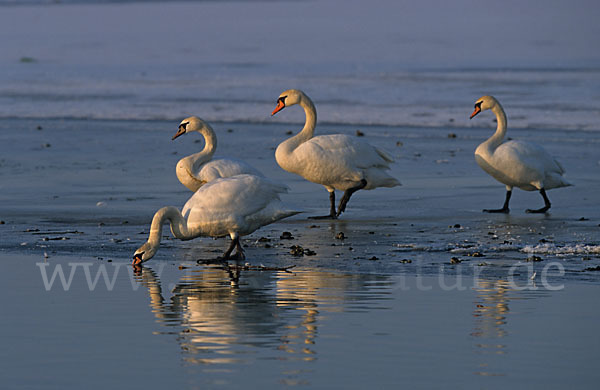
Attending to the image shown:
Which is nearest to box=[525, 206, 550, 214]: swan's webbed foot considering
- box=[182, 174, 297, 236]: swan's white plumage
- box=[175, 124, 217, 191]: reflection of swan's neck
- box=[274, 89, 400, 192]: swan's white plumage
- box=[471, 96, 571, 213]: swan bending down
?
box=[471, 96, 571, 213]: swan bending down

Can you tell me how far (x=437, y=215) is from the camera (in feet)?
40.3

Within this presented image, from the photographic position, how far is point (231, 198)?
382 inches

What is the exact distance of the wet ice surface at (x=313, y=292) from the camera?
600 centimetres

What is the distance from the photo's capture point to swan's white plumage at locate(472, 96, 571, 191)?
1315 centimetres

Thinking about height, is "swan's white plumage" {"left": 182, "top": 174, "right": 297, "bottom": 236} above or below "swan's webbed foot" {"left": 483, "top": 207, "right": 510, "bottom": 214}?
above

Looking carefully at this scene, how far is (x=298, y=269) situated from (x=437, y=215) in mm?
3520

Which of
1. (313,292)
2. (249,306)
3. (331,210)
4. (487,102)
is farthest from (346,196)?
(249,306)

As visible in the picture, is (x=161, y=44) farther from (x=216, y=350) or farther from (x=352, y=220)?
(x=216, y=350)

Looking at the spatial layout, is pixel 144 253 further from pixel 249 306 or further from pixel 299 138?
pixel 299 138

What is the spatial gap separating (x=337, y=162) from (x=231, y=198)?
329 cm

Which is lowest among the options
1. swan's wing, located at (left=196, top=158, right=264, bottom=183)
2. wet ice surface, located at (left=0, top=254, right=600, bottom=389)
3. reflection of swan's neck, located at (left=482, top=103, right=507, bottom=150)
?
wet ice surface, located at (left=0, top=254, right=600, bottom=389)

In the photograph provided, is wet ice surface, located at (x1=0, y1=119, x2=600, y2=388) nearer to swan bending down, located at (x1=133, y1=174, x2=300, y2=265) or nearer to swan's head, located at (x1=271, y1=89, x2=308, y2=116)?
swan bending down, located at (x1=133, y1=174, x2=300, y2=265)

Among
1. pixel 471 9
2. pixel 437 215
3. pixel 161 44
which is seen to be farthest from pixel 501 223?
pixel 471 9

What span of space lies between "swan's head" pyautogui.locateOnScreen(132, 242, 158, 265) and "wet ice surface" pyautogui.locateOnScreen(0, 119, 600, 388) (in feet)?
0.38
